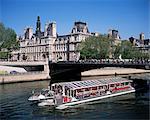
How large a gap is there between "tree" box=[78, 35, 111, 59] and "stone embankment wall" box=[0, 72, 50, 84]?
27094mm

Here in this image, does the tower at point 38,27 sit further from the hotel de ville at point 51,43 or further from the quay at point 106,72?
the quay at point 106,72

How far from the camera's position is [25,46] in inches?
5433

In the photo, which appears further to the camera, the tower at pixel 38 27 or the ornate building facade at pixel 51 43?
the tower at pixel 38 27

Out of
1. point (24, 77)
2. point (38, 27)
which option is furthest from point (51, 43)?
point (24, 77)

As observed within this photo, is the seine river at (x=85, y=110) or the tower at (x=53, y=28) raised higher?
the tower at (x=53, y=28)

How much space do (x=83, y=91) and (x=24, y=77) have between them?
28222mm

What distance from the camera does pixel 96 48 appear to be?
329ft

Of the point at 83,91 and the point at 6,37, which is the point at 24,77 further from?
Result: the point at 83,91

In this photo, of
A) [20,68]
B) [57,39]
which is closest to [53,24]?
[57,39]

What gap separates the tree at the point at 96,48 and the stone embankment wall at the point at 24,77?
27.1 m

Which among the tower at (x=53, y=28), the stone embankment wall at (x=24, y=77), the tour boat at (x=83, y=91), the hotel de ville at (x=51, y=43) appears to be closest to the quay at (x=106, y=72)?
the stone embankment wall at (x=24, y=77)

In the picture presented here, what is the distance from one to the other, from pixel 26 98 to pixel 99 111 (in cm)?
1265

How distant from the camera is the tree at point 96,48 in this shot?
9894 cm

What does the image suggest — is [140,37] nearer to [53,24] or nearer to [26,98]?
[53,24]
